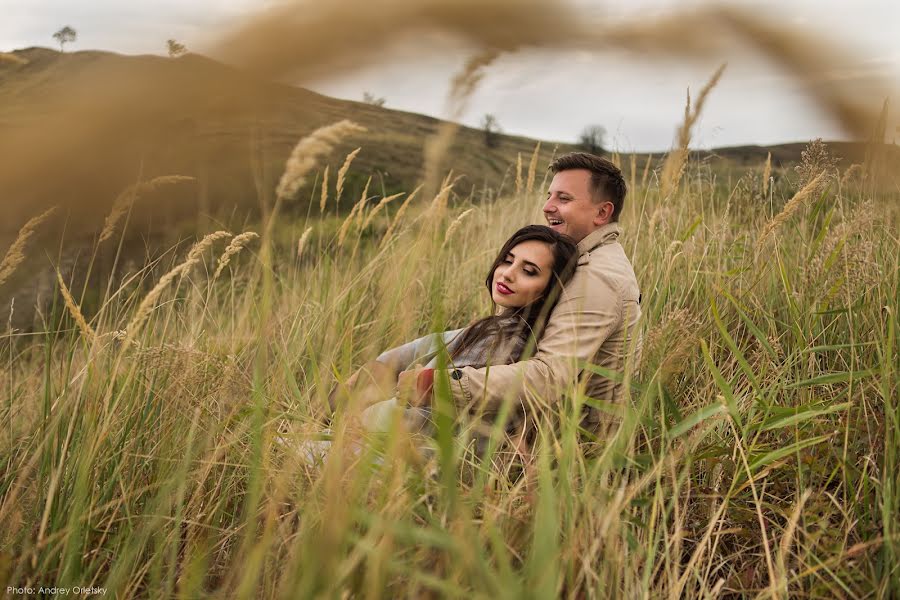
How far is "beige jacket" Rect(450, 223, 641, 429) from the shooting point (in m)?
1.78

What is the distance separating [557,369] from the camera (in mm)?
1808

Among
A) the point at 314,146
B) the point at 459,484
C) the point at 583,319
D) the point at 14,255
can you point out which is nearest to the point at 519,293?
the point at 583,319

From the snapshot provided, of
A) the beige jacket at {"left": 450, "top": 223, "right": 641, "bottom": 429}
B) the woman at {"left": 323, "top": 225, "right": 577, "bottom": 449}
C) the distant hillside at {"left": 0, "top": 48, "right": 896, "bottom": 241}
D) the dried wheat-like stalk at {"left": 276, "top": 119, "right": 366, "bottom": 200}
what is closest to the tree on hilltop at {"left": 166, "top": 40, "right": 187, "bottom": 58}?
the distant hillside at {"left": 0, "top": 48, "right": 896, "bottom": 241}

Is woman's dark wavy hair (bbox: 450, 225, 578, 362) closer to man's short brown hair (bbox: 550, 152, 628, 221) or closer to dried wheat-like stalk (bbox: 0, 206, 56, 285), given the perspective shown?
man's short brown hair (bbox: 550, 152, 628, 221)

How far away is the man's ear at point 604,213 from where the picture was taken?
97.3 inches

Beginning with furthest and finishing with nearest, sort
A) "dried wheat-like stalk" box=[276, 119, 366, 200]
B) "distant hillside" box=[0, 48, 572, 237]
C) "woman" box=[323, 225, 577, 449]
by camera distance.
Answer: "woman" box=[323, 225, 577, 449]
"dried wheat-like stalk" box=[276, 119, 366, 200]
"distant hillside" box=[0, 48, 572, 237]

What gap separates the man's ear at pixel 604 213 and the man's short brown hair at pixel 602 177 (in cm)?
2

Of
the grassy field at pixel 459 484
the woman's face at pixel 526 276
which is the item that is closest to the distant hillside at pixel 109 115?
the grassy field at pixel 459 484

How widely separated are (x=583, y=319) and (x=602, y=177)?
2.37 feet

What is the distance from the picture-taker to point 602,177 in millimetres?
2465

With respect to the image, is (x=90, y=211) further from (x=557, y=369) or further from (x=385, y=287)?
(x=385, y=287)

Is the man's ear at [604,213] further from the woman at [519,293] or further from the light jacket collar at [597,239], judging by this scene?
the woman at [519,293]

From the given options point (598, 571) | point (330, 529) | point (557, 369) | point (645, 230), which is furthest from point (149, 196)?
point (645, 230)

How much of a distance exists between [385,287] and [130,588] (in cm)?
175
